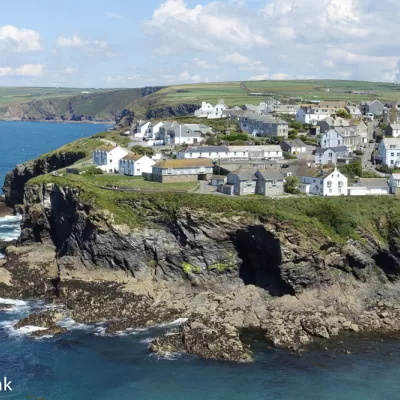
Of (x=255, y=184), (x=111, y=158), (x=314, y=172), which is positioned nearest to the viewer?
(x=255, y=184)

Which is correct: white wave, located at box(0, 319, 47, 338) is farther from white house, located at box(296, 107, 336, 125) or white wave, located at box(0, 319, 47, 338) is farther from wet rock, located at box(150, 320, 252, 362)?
white house, located at box(296, 107, 336, 125)

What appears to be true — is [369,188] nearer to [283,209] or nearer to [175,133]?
[283,209]

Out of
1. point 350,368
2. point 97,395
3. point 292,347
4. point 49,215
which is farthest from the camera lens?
point 49,215

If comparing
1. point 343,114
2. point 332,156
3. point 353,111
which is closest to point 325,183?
point 332,156

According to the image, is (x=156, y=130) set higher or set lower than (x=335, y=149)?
higher

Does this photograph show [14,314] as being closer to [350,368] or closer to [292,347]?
[292,347]

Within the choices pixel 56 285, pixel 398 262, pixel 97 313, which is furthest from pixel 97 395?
pixel 398 262

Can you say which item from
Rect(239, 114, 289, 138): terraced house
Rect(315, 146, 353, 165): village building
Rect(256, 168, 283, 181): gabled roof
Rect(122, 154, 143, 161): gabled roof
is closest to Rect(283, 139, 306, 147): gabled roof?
Rect(315, 146, 353, 165): village building
